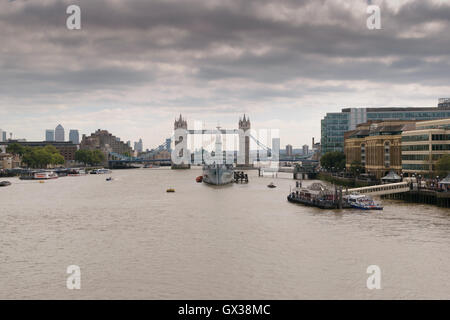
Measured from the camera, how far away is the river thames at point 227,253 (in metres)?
25.5

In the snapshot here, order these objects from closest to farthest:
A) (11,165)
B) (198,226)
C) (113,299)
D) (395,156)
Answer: (113,299) < (198,226) < (395,156) < (11,165)

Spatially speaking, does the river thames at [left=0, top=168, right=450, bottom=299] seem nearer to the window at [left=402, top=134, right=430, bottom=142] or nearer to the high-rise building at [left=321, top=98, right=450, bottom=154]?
the window at [left=402, top=134, right=430, bottom=142]

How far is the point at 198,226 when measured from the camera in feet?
151

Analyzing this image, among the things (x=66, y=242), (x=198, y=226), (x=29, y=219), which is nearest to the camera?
(x=66, y=242)

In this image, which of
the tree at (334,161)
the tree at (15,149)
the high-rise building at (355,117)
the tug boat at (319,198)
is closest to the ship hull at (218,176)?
the tree at (334,161)

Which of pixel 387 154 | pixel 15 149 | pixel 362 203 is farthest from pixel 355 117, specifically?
pixel 15 149

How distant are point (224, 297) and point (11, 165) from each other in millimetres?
177220

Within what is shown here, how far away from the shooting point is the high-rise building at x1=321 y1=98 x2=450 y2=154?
157250mm

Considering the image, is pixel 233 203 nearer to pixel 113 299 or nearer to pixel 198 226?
pixel 198 226

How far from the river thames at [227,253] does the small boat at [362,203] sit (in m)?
1.84

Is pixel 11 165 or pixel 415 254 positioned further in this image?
pixel 11 165

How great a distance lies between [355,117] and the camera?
164625 millimetres
